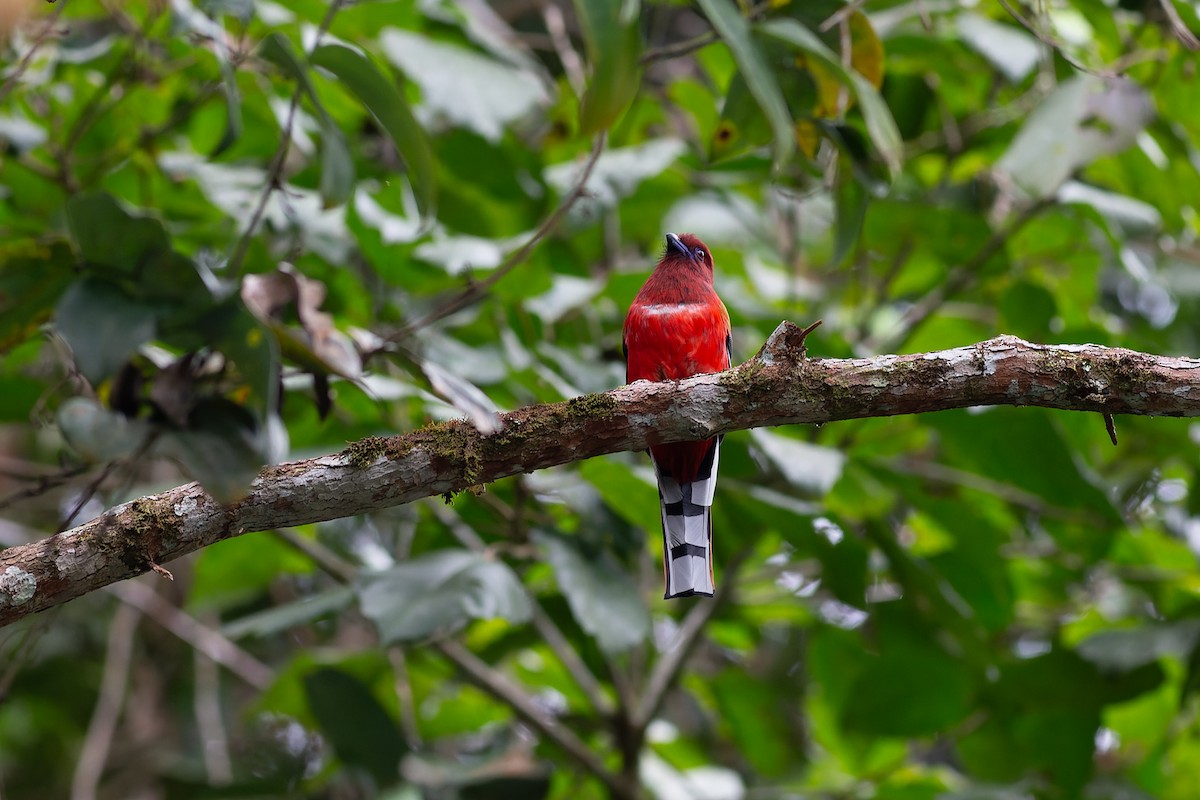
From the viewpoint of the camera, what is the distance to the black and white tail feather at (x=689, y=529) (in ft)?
10.1

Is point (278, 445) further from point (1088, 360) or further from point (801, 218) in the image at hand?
point (801, 218)

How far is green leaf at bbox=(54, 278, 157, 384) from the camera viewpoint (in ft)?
6.39

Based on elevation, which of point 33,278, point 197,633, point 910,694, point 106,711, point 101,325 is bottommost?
point 197,633

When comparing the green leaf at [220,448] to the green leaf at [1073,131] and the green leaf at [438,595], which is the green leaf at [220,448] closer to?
→ the green leaf at [438,595]

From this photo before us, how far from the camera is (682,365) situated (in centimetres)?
349

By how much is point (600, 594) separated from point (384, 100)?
1485 millimetres

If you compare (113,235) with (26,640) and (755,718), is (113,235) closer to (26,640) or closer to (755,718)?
(26,640)

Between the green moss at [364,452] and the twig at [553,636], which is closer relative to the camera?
the green moss at [364,452]

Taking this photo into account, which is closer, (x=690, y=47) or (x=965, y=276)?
(x=690, y=47)

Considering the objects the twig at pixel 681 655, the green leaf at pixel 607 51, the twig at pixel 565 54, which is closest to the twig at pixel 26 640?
the green leaf at pixel 607 51

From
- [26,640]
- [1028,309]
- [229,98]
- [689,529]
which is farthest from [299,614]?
[1028,309]

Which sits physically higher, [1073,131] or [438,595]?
[1073,131]

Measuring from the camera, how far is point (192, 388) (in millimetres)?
2086

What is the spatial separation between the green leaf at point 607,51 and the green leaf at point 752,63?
1.30ft
